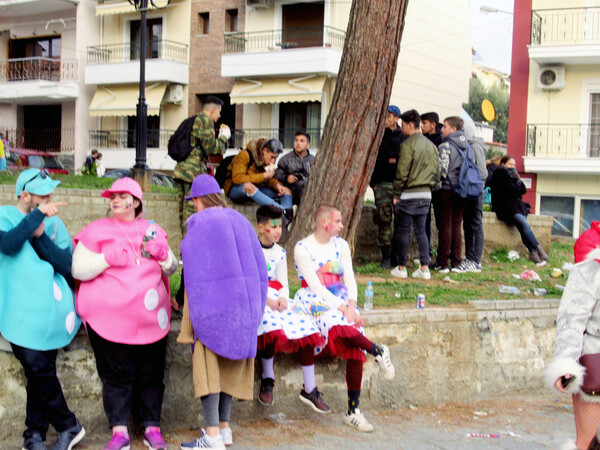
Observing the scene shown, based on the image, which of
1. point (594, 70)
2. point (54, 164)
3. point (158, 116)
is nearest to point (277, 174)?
point (54, 164)

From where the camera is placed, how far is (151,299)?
5.23 metres

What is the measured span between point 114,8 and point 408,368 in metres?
28.6

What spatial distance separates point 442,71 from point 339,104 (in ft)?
84.9

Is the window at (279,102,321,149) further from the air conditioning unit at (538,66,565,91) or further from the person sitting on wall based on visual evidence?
the person sitting on wall

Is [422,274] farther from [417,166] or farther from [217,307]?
[217,307]

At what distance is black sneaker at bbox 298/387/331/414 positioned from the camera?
608 cm

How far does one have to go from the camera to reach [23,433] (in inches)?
197

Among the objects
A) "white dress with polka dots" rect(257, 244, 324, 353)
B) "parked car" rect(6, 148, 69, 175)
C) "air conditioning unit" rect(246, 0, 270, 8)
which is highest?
"air conditioning unit" rect(246, 0, 270, 8)

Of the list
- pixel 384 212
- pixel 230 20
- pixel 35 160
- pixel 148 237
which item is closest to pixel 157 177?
pixel 35 160

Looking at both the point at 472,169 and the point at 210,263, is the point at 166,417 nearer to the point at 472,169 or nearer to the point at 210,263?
the point at 210,263

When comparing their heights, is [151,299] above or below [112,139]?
below

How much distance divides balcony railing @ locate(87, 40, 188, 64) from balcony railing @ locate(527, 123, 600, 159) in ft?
48.6

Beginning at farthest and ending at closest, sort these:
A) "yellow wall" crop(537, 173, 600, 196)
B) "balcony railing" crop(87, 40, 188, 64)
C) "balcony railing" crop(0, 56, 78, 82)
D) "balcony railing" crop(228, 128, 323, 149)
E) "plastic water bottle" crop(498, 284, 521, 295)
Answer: "balcony railing" crop(0, 56, 78, 82)
"balcony railing" crop(87, 40, 188, 64)
"balcony railing" crop(228, 128, 323, 149)
"yellow wall" crop(537, 173, 600, 196)
"plastic water bottle" crop(498, 284, 521, 295)

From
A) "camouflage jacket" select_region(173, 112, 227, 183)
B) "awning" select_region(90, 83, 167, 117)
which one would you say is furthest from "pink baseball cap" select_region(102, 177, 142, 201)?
"awning" select_region(90, 83, 167, 117)
